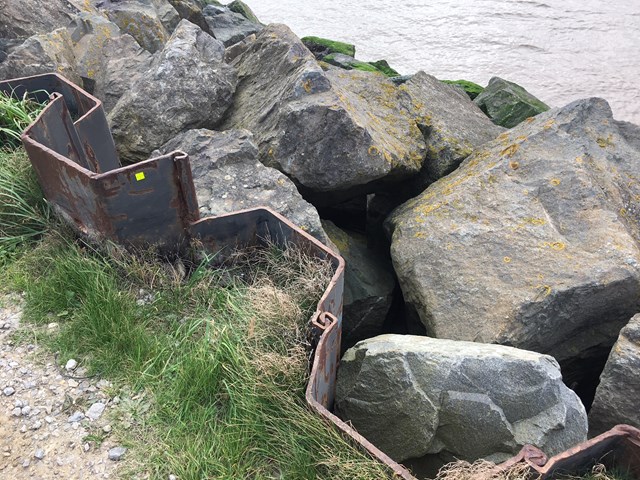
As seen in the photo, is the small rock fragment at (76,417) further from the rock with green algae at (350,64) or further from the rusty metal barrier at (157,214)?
the rock with green algae at (350,64)

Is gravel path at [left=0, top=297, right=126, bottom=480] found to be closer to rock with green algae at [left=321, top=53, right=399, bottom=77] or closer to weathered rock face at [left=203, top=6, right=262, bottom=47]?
weathered rock face at [left=203, top=6, right=262, bottom=47]

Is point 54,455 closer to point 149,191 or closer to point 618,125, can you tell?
point 149,191

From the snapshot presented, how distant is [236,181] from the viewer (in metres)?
3.99

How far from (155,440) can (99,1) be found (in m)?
6.83

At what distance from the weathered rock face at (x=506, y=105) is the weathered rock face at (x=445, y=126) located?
1.15 meters

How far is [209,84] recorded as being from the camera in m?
4.86

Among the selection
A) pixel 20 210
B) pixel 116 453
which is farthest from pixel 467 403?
pixel 20 210

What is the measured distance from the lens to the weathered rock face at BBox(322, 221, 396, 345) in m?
4.40

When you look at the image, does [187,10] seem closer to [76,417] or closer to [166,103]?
[166,103]

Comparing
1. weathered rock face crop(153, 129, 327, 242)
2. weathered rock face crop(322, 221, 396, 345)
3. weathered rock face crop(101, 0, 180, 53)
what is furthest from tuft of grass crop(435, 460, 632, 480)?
weathered rock face crop(101, 0, 180, 53)

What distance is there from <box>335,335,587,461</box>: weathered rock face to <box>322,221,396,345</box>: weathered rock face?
150 cm

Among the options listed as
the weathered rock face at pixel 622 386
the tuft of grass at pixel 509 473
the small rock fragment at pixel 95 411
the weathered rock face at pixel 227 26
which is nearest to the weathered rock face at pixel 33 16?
the weathered rock face at pixel 227 26

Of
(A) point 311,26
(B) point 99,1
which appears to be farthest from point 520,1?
(B) point 99,1

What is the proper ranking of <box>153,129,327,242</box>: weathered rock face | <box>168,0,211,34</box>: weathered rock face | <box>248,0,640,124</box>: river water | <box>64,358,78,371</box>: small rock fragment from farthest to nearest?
<box>248,0,640,124</box>: river water < <box>168,0,211,34</box>: weathered rock face < <box>153,129,327,242</box>: weathered rock face < <box>64,358,78,371</box>: small rock fragment
